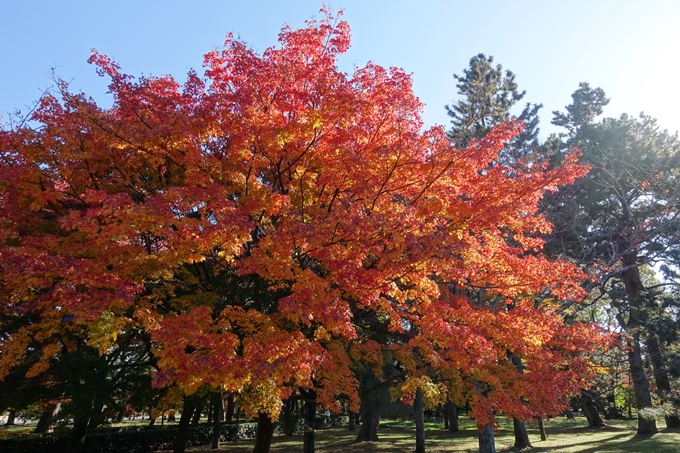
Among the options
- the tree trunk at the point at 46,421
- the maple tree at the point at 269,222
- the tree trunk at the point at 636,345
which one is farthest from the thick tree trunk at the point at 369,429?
the tree trunk at the point at 46,421

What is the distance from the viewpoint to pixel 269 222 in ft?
30.6

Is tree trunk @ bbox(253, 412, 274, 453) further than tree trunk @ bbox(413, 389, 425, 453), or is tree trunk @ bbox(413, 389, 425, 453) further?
tree trunk @ bbox(413, 389, 425, 453)

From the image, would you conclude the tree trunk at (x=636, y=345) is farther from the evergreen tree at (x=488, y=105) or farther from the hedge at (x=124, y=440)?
the hedge at (x=124, y=440)

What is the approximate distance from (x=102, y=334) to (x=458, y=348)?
22.2 feet

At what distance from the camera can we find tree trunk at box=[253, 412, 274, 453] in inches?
417

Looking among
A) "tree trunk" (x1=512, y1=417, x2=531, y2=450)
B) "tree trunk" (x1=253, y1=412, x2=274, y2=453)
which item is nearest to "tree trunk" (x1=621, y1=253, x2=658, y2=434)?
"tree trunk" (x1=512, y1=417, x2=531, y2=450)

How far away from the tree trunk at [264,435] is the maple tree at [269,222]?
2.59 metres

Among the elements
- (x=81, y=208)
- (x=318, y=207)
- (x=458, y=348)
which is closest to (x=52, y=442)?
(x=81, y=208)

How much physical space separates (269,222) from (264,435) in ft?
18.6

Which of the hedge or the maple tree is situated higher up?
the maple tree

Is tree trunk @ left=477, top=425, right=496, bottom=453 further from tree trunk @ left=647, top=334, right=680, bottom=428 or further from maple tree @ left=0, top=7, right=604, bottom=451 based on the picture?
tree trunk @ left=647, top=334, right=680, bottom=428

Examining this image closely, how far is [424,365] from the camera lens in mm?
10680

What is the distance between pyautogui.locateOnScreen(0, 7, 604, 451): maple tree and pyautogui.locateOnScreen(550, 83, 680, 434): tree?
10.4 metres

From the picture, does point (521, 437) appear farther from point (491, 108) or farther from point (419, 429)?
point (491, 108)
